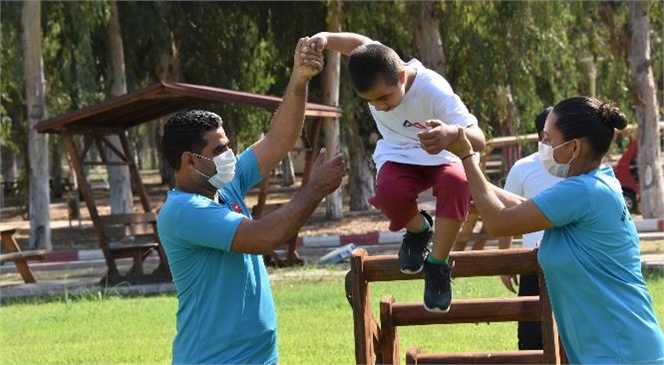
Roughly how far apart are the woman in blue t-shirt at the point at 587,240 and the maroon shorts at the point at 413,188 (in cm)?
57

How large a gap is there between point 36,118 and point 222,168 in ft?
66.3

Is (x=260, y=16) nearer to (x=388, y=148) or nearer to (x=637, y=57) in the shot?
(x=637, y=57)

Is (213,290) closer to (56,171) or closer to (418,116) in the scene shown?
(418,116)

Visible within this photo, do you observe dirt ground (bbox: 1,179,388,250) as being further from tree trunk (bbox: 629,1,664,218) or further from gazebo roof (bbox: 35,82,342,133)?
gazebo roof (bbox: 35,82,342,133)

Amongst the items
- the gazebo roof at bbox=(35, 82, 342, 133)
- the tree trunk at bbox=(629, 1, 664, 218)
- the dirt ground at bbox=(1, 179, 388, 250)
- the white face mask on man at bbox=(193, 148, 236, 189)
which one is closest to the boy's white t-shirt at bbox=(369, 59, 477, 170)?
the white face mask on man at bbox=(193, 148, 236, 189)

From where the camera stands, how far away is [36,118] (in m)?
25.5

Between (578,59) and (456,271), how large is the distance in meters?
26.7

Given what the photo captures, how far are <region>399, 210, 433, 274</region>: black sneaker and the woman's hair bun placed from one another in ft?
3.98

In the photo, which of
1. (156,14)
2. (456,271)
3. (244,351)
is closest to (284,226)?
(244,351)

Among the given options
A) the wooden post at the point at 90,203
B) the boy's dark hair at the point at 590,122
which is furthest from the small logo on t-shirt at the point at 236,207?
the wooden post at the point at 90,203

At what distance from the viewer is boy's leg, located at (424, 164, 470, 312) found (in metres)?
6.07

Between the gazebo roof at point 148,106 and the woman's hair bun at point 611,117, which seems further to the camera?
the gazebo roof at point 148,106

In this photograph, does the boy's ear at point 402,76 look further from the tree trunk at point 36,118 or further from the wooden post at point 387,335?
the tree trunk at point 36,118

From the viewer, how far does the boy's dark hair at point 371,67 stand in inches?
226
